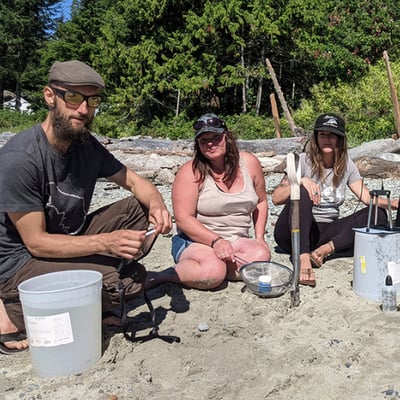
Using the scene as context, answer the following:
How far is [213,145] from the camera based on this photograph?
3.47 metres

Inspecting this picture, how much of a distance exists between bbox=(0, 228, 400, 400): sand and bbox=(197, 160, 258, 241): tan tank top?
1.60ft

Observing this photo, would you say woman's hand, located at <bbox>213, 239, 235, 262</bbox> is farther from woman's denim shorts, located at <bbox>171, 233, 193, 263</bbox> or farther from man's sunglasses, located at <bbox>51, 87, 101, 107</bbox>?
man's sunglasses, located at <bbox>51, 87, 101, 107</bbox>

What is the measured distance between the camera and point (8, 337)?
2721mm

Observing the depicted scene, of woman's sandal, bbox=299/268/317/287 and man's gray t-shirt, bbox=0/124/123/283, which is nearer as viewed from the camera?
man's gray t-shirt, bbox=0/124/123/283

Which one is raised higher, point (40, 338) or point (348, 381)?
point (40, 338)

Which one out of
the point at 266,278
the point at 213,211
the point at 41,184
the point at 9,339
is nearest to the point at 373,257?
the point at 266,278

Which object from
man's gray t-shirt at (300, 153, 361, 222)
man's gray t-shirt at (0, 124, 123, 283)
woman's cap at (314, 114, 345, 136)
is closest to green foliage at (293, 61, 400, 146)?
man's gray t-shirt at (300, 153, 361, 222)

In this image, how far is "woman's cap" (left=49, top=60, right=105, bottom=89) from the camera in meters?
2.55

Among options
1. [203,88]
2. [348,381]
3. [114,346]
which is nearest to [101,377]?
[114,346]

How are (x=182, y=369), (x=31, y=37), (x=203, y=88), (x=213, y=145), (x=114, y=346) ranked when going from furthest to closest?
(x=31, y=37) < (x=203, y=88) < (x=213, y=145) < (x=114, y=346) < (x=182, y=369)

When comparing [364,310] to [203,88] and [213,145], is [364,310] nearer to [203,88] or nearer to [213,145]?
[213,145]

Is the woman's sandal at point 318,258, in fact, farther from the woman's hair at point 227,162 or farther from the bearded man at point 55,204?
the bearded man at point 55,204

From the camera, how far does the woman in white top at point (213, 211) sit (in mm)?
3410

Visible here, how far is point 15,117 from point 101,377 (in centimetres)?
3200
